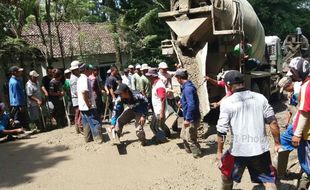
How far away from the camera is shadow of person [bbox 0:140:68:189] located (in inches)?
263

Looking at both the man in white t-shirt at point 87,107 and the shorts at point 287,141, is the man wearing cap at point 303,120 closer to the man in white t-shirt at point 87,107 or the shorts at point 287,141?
the shorts at point 287,141

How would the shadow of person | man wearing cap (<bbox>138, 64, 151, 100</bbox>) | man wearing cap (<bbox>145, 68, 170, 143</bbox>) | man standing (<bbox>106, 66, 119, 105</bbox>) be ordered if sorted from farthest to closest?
man wearing cap (<bbox>138, 64, 151, 100</bbox>) < man standing (<bbox>106, 66, 119, 105</bbox>) < man wearing cap (<bbox>145, 68, 170, 143</bbox>) < the shadow of person

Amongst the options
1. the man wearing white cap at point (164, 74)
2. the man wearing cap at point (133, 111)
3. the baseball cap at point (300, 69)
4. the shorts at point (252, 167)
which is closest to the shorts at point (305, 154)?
the shorts at point (252, 167)

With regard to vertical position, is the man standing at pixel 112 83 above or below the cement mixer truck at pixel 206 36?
below

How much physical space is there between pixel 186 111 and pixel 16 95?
5.08m

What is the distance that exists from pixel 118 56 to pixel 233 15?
10599 millimetres

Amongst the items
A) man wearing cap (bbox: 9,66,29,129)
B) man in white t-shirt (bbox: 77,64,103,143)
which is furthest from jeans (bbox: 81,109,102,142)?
man wearing cap (bbox: 9,66,29,129)

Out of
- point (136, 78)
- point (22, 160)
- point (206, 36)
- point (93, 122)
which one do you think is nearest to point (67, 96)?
point (136, 78)

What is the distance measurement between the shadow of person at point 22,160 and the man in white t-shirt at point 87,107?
0.63 m

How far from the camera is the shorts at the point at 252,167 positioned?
14.3ft

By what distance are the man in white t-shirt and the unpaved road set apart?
0.24 m

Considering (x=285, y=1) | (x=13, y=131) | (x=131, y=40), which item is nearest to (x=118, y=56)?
(x=131, y=40)

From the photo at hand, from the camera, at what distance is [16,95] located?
9.99 metres

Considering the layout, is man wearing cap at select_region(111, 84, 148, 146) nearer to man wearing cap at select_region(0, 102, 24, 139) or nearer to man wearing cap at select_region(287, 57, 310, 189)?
man wearing cap at select_region(0, 102, 24, 139)
